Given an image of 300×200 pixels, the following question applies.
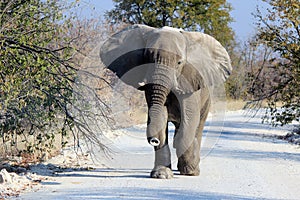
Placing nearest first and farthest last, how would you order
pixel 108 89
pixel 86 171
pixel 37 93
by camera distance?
pixel 37 93, pixel 86 171, pixel 108 89

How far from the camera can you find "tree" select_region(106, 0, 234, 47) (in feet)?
137

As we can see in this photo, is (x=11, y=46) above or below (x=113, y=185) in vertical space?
above

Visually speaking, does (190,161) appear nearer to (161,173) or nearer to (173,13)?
(161,173)

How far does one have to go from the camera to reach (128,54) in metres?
12.3

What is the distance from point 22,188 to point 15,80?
1.61 meters

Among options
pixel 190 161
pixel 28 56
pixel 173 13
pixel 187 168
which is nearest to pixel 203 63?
pixel 190 161

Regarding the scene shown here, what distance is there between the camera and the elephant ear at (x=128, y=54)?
39.0ft

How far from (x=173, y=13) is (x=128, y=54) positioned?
30.6 m

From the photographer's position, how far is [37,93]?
10984 mm

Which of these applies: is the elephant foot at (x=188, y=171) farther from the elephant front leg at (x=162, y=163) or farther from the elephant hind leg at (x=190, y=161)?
the elephant front leg at (x=162, y=163)

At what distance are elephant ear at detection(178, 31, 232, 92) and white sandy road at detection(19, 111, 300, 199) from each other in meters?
1.65

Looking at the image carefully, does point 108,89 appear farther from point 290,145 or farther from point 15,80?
point 15,80

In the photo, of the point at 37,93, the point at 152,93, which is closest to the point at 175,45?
the point at 152,93

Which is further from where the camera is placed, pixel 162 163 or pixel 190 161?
pixel 190 161
